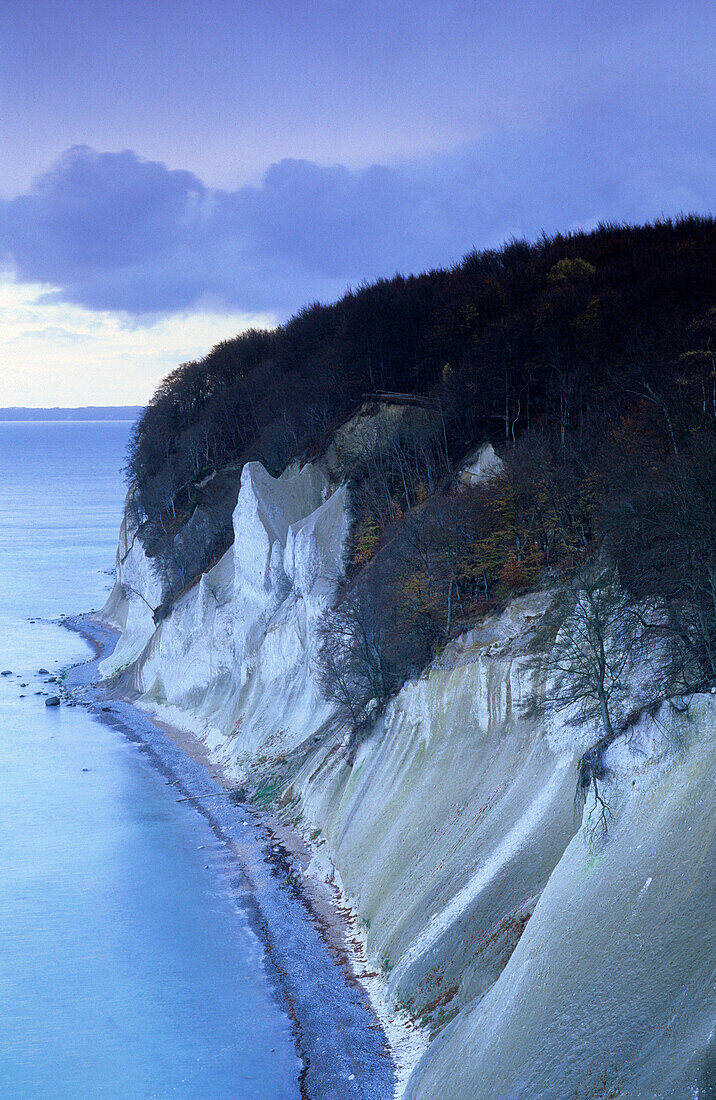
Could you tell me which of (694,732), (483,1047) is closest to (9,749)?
(483,1047)

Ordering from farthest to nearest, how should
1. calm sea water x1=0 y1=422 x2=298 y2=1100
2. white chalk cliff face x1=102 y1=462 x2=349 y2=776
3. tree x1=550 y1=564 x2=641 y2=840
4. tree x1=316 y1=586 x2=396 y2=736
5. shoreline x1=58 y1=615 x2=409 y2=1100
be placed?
white chalk cliff face x1=102 y1=462 x2=349 y2=776
tree x1=316 y1=586 x2=396 y2=736
calm sea water x1=0 y1=422 x2=298 y2=1100
shoreline x1=58 y1=615 x2=409 y2=1100
tree x1=550 y1=564 x2=641 y2=840

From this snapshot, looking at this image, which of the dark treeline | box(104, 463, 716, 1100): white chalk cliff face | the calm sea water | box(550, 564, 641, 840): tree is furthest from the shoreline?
box(550, 564, 641, 840): tree

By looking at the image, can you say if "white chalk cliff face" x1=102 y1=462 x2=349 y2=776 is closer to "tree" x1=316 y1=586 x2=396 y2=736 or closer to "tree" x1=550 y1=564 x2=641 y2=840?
"tree" x1=316 y1=586 x2=396 y2=736

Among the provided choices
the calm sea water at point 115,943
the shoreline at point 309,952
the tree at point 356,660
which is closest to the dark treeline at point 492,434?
the tree at point 356,660

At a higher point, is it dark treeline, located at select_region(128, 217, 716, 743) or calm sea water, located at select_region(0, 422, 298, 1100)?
dark treeline, located at select_region(128, 217, 716, 743)

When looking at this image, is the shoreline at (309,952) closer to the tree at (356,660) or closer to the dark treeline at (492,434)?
the tree at (356,660)

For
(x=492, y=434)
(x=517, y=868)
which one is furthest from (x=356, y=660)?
(x=517, y=868)
